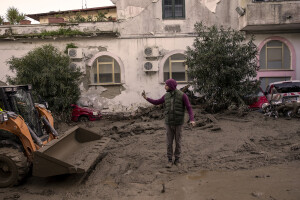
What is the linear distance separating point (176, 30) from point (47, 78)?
7361 millimetres

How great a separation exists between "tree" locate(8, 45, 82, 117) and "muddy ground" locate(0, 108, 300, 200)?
5593 millimetres

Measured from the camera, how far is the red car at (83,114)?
1452cm

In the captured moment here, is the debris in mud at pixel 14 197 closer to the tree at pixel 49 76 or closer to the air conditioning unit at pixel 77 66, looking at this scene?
the tree at pixel 49 76

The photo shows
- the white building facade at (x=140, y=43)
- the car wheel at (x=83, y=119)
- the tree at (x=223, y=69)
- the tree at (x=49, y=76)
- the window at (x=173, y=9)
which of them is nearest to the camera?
the tree at (x=223, y=69)

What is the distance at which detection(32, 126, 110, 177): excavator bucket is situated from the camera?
5.18 m

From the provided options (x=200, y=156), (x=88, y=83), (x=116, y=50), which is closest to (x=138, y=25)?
(x=116, y=50)

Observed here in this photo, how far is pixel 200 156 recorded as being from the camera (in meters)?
7.09

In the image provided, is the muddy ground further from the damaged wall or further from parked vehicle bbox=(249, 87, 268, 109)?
the damaged wall

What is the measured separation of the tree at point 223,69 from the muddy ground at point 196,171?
308 centimetres

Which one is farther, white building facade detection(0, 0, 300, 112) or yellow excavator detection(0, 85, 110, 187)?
white building facade detection(0, 0, 300, 112)

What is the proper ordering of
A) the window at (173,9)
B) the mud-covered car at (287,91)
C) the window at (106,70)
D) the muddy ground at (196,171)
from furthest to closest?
the window at (106,70), the window at (173,9), the mud-covered car at (287,91), the muddy ground at (196,171)

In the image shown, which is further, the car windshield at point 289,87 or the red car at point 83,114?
the red car at point 83,114

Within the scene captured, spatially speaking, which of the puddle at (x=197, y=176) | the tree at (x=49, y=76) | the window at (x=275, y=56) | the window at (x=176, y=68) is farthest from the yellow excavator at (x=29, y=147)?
the window at (x=275, y=56)

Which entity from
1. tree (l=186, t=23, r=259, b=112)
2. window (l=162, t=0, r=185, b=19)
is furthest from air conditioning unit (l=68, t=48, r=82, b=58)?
tree (l=186, t=23, r=259, b=112)
